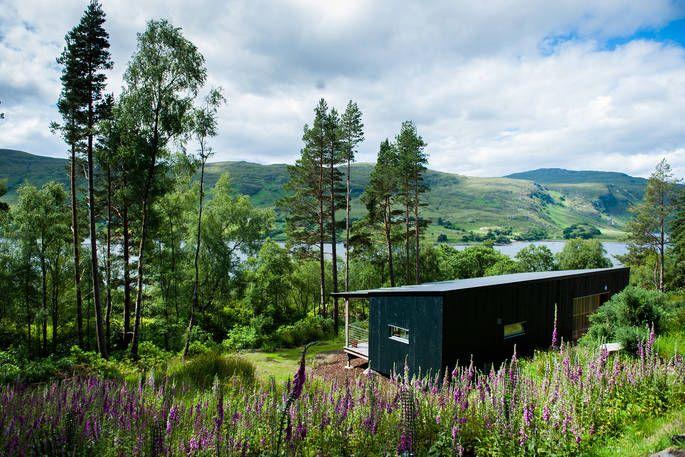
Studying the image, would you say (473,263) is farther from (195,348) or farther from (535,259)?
(195,348)

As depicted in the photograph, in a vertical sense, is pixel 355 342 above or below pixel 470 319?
below

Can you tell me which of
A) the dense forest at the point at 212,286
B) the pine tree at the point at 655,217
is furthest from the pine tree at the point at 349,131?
the pine tree at the point at 655,217

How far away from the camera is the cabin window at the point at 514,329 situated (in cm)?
1351

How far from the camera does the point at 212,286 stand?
27.2m

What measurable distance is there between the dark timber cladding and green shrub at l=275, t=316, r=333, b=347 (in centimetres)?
724

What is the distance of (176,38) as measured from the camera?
16.5 m

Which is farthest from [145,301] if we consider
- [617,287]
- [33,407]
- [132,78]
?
[617,287]

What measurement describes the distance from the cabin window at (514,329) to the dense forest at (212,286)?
3.08 metres

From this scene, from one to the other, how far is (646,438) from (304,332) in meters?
20.0

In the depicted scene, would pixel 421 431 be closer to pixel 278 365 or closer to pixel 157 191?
pixel 278 365

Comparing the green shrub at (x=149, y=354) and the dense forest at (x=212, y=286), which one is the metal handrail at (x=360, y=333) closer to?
the dense forest at (x=212, y=286)

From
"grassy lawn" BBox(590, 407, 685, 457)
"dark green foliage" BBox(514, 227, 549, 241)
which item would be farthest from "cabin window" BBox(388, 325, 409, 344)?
"dark green foliage" BBox(514, 227, 549, 241)

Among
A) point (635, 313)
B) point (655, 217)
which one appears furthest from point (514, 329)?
point (655, 217)

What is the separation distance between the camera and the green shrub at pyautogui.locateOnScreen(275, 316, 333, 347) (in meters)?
22.9
